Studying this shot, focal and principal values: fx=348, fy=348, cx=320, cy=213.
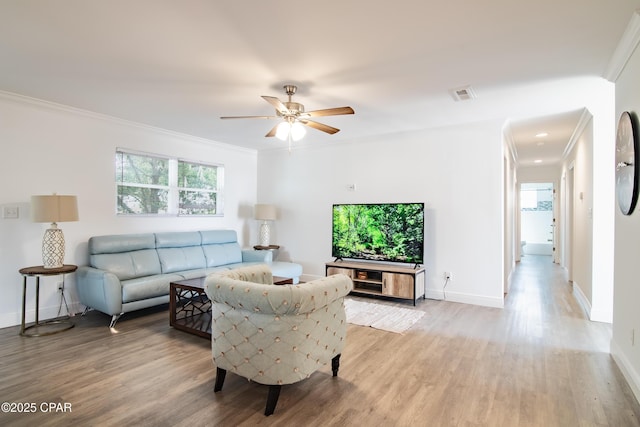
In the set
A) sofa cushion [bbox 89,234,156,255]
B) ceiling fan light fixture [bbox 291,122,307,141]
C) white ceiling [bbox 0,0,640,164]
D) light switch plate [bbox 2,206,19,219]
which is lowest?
sofa cushion [bbox 89,234,156,255]

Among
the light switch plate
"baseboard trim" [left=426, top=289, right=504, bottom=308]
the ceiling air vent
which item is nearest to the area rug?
"baseboard trim" [left=426, top=289, right=504, bottom=308]

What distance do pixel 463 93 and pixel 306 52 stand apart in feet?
5.77

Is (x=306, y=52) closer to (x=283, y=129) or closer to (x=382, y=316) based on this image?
(x=283, y=129)

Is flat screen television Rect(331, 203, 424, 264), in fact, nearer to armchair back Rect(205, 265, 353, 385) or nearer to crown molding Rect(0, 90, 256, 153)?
A: crown molding Rect(0, 90, 256, 153)

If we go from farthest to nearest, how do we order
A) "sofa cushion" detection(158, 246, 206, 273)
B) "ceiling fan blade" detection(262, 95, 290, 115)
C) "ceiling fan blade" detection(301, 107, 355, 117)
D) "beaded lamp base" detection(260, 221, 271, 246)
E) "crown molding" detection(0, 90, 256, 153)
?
"beaded lamp base" detection(260, 221, 271, 246) → "sofa cushion" detection(158, 246, 206, 273) → "crown molding" detection(0, 90, 256, 153) → "ceiling fan blade" detection(301, 107, 355, 117) → "ceiling fan blade" detection(262, 95, 290, 115)

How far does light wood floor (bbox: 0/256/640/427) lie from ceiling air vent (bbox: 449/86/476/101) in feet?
7.88

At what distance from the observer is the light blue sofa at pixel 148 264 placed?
3.67 m

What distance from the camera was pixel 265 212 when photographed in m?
6.07

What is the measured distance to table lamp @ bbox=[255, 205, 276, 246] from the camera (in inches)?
239

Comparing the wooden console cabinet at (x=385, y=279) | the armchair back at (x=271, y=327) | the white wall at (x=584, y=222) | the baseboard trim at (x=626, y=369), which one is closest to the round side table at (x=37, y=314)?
the armchair back at (x=271, y=327)

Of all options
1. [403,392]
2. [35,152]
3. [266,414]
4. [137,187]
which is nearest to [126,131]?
[137,187]

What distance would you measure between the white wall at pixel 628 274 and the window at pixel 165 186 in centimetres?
521

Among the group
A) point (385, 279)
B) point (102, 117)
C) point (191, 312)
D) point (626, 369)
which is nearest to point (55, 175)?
point (102, 117)

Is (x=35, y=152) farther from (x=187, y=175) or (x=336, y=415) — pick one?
(x=336, y=415)
